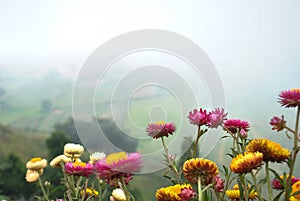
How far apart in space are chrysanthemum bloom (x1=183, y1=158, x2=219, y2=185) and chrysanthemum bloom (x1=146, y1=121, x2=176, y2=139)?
0.20 metres

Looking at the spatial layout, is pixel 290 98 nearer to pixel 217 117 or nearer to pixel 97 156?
pixel 217 117

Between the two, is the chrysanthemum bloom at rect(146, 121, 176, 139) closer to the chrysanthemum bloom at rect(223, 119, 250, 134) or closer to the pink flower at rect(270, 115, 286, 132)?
the chrysanthemum bloom at rect(223, 119, 250, 134)

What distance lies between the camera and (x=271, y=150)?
63cm

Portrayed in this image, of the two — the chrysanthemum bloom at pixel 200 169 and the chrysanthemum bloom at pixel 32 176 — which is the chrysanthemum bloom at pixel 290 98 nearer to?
the chrysanthemum bloom at pixel 200 169

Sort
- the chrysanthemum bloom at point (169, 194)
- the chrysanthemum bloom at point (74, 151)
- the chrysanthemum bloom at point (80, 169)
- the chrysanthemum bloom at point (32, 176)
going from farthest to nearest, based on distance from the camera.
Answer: the chrysanthemum bloom at point (32, 176) → the chrysanthemum bloom at point (74, 151) → the chrysanthemum bloom at point (80, 169) → the chrysanthemum bloom at point (169, 194)

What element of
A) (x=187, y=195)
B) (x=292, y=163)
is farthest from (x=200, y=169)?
(x=292, y=163)

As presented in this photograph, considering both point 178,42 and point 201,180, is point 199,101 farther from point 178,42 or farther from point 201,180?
point 201,180

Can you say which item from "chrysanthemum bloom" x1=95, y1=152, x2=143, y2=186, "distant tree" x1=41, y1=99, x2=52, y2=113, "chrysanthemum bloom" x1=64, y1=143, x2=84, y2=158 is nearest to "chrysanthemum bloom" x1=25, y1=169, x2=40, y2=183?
"chrysanthemum bloom" x1=64, y1=143, x2=84, y2=158

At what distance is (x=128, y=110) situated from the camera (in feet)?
3.17

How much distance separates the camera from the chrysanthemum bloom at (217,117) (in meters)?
0.76

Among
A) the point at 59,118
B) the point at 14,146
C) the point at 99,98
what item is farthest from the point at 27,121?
the point at 99,98

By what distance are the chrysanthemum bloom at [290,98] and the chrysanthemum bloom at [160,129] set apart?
273 mm

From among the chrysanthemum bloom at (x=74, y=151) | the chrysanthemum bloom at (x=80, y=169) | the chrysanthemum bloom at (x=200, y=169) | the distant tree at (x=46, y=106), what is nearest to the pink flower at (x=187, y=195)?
the chrysanthemum bloom at (x=200, y=169)

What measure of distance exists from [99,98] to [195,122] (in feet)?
1.33
